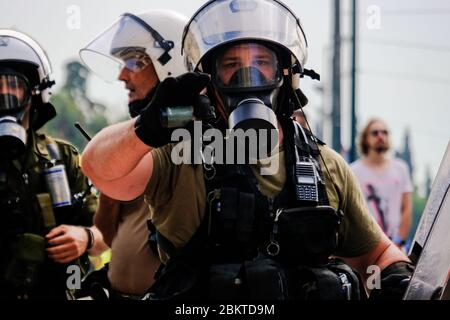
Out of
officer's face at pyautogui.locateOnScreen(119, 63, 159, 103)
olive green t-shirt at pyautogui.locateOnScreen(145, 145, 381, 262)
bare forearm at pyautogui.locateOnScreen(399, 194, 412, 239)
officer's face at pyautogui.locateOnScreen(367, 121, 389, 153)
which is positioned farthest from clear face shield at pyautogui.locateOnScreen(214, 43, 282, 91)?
bare forearm at pyautogui.locateOnScreen(399, 194, 412, 239)

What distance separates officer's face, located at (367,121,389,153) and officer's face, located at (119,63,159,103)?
10.8 feet

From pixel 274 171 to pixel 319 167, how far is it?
0.18 m

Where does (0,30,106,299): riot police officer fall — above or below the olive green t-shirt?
below

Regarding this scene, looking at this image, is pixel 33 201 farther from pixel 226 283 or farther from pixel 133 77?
pixel 226 283

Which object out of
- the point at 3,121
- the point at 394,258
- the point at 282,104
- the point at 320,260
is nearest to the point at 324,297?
the point at 320,260

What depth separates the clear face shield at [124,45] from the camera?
15.5ft

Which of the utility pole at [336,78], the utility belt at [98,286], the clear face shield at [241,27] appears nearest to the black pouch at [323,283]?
the clear face shield at [241,27]

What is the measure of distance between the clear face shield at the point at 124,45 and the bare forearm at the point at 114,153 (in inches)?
62.8

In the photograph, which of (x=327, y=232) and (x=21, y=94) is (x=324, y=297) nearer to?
(x=327, y=232)

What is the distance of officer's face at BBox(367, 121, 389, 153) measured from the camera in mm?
7625

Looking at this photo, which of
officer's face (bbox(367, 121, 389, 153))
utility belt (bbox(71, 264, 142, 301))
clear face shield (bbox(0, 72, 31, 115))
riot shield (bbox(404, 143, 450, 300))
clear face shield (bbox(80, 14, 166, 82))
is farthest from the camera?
officer's face (bbox(367, 121, 389, 153))

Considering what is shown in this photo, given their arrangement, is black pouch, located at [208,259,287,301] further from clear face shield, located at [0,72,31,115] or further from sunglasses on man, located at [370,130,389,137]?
sunglasses on man, located at [370,130,389,137]

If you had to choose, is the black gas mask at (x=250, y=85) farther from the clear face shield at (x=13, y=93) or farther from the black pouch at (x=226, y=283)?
the clear face shield at (x=13, y=93)

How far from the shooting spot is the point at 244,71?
11.1 feet
